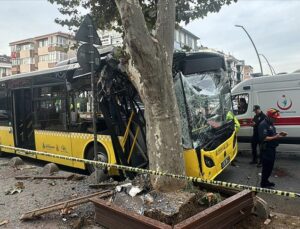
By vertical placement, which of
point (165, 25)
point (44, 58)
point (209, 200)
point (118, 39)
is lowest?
point (209, 200)

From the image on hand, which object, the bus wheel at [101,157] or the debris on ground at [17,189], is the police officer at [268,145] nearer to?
the bus wheel at [101,157]

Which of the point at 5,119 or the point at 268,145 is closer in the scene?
the point at 268,145

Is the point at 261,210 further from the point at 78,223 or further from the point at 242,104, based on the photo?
the point at 242,104

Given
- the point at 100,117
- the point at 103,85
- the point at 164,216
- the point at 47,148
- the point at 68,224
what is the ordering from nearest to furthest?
the point at 164,216 → the point at 68,224 → the point at 103,85 → the point at 100,117 → the point at 47,148

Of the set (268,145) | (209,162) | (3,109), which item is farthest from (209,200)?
(3,109)

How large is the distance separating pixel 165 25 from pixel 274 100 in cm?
679

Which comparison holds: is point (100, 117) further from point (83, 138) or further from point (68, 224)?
point (68, 224)

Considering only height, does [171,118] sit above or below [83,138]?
above

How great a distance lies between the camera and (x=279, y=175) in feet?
27.9

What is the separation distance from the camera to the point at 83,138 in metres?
8.52

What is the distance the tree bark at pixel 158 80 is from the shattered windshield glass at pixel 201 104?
129 cm

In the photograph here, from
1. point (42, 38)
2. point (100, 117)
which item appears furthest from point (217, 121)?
point (42, 38)

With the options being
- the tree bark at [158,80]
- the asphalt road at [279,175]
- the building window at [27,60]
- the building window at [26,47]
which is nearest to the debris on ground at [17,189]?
the tree bark at [158,80]

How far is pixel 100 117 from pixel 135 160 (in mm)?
1308
